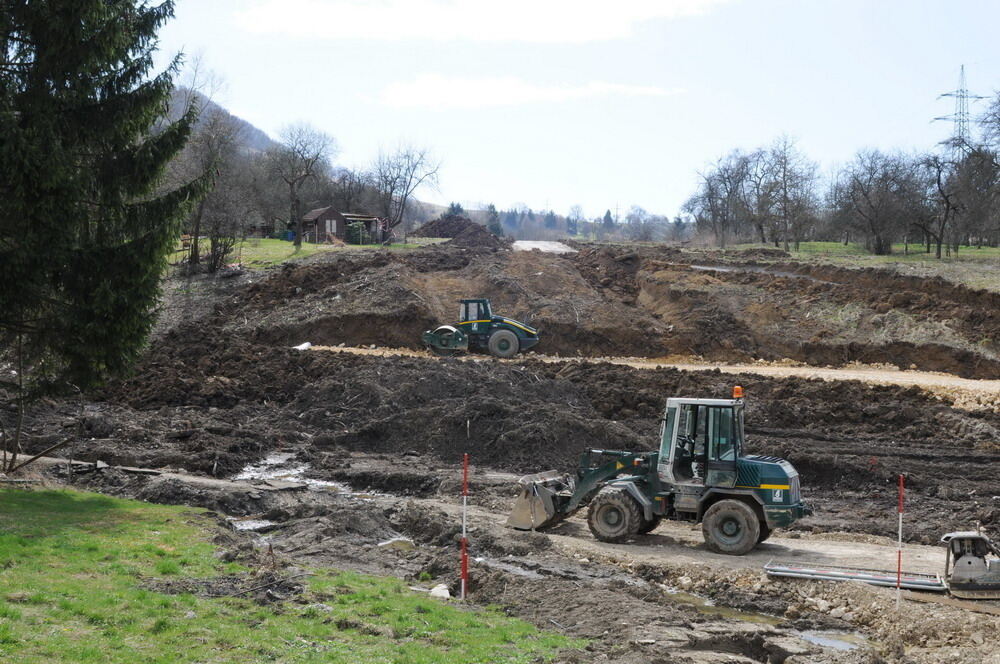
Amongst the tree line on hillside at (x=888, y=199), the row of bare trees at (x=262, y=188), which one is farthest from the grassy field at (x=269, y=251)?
the tree line on hillside at (x=888, y=199)

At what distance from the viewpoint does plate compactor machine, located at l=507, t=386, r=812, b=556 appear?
45.9 ft

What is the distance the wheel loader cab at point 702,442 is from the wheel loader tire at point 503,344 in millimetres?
19403

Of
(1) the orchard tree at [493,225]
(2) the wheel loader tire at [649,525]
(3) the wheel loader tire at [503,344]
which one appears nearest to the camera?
(2) the wheel loader tire at [649,525]

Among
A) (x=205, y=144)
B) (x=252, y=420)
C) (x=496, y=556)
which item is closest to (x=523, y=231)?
(x=205, y=144)

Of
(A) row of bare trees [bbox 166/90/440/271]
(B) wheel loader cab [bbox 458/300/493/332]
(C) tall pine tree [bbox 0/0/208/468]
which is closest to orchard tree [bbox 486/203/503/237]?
(A) row of bare trees [bbox 166/90/440/271]

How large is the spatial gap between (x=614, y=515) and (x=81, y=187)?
10249mm

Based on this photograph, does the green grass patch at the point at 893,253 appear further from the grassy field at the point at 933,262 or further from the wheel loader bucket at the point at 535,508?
the wheel loader bucket at the point at 535,508

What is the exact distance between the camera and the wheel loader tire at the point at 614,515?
14.6m

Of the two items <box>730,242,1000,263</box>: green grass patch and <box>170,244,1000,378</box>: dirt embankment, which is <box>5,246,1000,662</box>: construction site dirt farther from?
<box>730,242,1000,263</box>: green grass patch

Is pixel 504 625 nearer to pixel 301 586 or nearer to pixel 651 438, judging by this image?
pixel 301 586

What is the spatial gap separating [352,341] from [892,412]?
70.1ft

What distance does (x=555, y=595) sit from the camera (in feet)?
38.4

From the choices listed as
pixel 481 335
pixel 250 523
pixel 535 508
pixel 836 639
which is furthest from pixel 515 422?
pixel 836 639

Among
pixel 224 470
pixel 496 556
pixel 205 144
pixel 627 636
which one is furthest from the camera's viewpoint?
pixel 205 144
